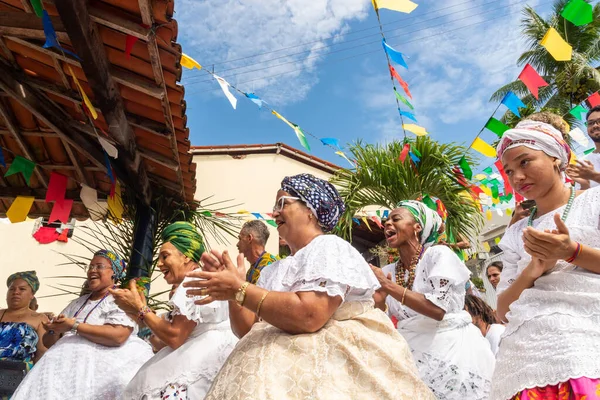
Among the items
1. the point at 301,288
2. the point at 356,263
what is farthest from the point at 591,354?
the point at 301,288

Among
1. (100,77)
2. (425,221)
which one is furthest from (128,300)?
(425,221)

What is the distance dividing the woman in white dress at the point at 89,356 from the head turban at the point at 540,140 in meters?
2.74

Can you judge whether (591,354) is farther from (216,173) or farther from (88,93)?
(216,173)

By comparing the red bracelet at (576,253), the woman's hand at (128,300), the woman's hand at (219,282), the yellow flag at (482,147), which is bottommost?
the woman's hand at (219,282)

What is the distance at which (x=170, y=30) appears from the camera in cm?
311

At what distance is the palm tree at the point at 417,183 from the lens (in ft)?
23.2

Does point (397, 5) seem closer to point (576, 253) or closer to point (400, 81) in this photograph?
point (400, 81)

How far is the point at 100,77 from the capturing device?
340cm

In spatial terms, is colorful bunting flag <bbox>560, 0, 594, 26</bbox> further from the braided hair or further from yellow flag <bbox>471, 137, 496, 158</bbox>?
the braided hair

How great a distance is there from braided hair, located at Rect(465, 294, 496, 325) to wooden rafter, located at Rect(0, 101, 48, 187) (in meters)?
4.64

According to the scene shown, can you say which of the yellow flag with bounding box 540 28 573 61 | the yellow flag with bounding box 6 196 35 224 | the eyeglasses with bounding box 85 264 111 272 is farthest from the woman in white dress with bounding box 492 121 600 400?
the yellow flag with bounding box 6 196 35 224

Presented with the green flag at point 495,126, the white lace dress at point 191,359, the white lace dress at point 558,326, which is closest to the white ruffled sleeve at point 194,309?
the white lace dress at point 191,359

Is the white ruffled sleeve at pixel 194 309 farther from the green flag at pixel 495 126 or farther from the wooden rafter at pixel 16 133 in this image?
the green flag at pixel 495 126

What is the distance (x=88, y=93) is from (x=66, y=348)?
6.89ft
